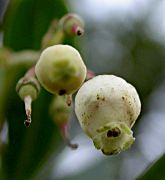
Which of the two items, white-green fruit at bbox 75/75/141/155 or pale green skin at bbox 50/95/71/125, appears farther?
pale green skin at bbox 50/95/71/125


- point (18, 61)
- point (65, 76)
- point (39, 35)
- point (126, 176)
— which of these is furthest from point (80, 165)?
point (65, 76)

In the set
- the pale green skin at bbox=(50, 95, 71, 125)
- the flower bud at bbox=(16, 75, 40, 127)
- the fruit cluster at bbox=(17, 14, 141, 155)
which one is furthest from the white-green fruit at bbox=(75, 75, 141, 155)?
the pale green skin at bbox=(50, 95, 71, 125)

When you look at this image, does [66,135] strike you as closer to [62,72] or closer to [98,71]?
[62,72]

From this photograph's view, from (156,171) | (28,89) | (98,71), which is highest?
(28,89)

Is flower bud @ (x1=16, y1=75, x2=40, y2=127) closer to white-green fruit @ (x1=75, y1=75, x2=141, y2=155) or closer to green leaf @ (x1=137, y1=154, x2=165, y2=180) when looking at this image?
white-green fruit @ (x1=75, y1=75, x2=141, y2=155)

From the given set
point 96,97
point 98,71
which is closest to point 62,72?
point 96,97

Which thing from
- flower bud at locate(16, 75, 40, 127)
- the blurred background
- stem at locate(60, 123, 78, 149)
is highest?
flower bud at locate(16, 75, 40, 127)
